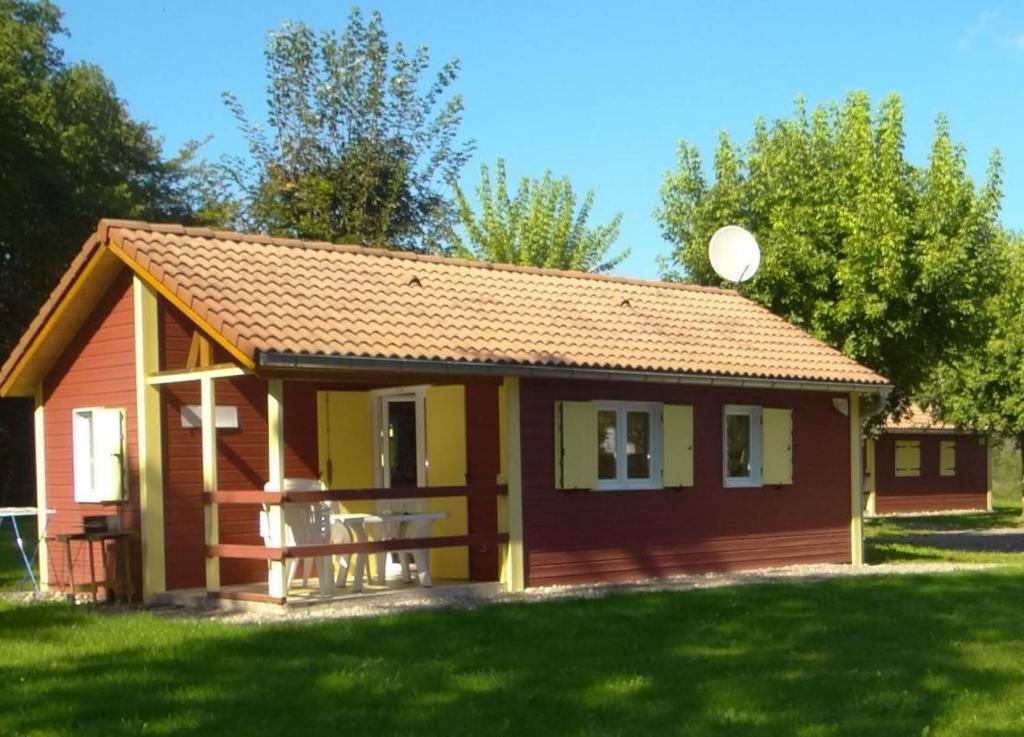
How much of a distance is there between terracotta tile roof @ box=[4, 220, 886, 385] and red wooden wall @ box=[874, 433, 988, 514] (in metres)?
25.6

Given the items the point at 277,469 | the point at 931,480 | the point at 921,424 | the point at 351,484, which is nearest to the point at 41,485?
the point at 351,484

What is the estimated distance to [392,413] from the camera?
639 inches

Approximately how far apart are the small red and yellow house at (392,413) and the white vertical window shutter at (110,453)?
0.02 meters

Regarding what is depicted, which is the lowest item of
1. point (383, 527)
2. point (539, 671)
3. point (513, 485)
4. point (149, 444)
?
point (539, 671)

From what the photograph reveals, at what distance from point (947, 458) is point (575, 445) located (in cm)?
3423

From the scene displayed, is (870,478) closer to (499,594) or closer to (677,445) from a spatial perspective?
(677,445)

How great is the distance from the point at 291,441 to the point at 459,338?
224cm

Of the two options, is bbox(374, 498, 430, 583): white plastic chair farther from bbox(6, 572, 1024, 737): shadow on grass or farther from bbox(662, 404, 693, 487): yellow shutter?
bbox(662, 404, 693, 487): yellow shutter

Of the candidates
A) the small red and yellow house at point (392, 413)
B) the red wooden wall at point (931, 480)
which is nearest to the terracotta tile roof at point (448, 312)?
the small red and yellow house at point (392, 413)

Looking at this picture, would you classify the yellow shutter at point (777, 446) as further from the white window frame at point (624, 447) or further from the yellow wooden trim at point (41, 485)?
the yellow wooden trim at point (41, 485)

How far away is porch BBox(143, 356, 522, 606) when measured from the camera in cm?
1334

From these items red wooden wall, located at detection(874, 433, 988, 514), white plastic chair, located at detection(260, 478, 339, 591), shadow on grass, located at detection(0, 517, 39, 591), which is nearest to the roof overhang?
white plastic chair, located at detection(260, 478, 339, 591)

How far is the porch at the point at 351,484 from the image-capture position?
13336mm

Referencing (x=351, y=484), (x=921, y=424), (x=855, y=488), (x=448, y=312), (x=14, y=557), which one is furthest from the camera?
(x=921, y=424)
